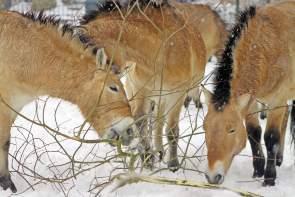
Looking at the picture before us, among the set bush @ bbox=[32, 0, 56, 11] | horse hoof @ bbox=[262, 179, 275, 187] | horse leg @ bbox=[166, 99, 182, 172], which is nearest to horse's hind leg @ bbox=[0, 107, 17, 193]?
horse leg @ bbox=[166, 99, 182, 172]

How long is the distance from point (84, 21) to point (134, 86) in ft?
3.30

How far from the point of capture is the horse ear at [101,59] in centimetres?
534

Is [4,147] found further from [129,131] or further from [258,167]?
[258,167]

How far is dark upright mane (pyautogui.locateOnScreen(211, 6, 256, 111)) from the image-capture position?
5351mm

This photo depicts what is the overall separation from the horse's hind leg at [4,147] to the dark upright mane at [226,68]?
2187mm

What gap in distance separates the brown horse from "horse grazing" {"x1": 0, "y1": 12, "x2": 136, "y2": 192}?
1.21ft

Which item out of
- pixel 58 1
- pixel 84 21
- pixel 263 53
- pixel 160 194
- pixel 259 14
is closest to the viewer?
pixel 160 194

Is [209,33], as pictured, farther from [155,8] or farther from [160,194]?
[160,194]

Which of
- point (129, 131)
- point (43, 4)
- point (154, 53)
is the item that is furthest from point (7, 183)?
point (43, 4)

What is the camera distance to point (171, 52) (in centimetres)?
668

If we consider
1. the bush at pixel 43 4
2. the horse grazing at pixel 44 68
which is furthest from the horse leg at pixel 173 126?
the bush at pixel 43 4

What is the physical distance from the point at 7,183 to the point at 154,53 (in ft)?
7.40

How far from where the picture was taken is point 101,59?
540 cm

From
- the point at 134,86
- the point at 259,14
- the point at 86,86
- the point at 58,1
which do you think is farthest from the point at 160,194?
the point at 58,1
